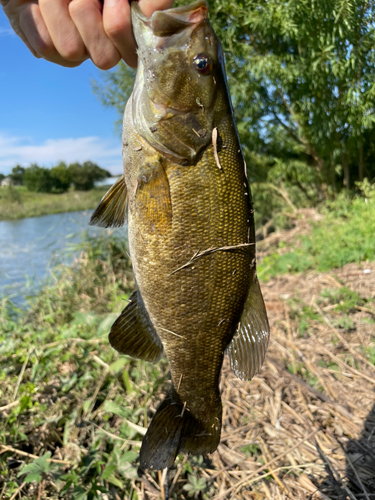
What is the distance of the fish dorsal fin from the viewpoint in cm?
157

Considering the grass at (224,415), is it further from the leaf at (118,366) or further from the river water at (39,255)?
the river water at (39,255)

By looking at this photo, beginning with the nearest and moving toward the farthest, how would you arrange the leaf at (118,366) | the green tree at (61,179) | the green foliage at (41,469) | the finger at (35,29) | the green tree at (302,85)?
1. the finger at (35,29)
2. the green foliage at (41,469)
3. the leaf at (118,366)
4. the green tree at (302,85)
5. the green tree at (61,179)

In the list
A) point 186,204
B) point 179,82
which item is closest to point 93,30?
point 179,82

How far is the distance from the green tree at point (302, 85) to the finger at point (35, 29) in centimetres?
626

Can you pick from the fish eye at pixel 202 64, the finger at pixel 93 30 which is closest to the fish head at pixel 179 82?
the fish eye at pixel 202 64

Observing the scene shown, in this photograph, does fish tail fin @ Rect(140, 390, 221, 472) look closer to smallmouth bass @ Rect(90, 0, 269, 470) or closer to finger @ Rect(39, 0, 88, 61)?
smallmouth bass @ Rect(90, 0, 269, 470)

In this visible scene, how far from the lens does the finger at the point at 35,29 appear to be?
1.68 meters

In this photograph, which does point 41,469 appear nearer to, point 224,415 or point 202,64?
point 224,415

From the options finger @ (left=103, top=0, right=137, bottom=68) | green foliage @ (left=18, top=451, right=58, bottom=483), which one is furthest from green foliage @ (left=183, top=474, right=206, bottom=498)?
finger @ (left=103, top=0, right=137, bottom=68)

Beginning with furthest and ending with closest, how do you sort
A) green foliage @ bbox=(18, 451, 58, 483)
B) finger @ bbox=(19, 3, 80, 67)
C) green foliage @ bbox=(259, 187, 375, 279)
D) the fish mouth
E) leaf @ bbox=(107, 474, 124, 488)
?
1. green foliage @ bbox=(259, 187, 375, 279)
2. leaf @ bbox=(107, 474, 124, 488)
3. green foliage @ bbox=(18, 451, 58, 483)
4. finger @ bbox=(19, 3, 80, 67)
5. the fish mouth

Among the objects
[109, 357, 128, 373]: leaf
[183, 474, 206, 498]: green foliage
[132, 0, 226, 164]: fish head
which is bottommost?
[183, 474, 206, 498]: green foliage

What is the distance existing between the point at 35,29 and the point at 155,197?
1.16 m

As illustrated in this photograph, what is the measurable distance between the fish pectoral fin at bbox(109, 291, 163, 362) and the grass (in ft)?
3.17

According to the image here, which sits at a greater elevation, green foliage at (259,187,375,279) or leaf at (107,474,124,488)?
green foliage at (259,187,375,279)
